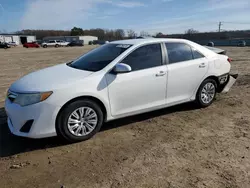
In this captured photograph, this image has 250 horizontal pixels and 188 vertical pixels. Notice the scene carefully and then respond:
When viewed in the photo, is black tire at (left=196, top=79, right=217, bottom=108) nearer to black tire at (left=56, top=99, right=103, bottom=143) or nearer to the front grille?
black tire at (left=56, top=99, right=103, bottom=143)

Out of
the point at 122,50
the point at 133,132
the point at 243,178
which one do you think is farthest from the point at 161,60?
the point at 243,178

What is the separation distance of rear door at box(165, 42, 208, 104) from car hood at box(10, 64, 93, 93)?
5.60 ft

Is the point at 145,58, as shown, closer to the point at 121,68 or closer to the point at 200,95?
the point at 121,68

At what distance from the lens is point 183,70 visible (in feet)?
15.4

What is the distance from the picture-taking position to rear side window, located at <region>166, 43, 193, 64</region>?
465cm

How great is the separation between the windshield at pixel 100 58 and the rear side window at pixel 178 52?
0.91m

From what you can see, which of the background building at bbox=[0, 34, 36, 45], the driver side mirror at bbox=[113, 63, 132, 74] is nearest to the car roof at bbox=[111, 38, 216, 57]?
the driver side mirror at bbox=[113, 63, 132, 74]

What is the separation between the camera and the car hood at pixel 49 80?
354 centimetres

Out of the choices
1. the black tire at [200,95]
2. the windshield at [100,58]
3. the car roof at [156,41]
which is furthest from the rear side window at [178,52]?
the windshield at [100,58]

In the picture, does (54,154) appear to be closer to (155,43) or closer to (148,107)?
(148,107)

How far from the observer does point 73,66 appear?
14.8ft

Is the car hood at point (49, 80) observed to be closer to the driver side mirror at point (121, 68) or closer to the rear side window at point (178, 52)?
the driver side mirror at point (121, 68)

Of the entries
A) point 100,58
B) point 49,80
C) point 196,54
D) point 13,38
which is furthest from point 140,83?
point 13,38

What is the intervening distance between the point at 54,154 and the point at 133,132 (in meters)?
1.41
